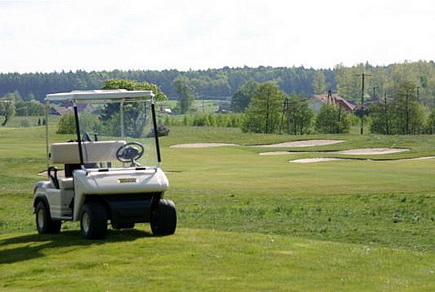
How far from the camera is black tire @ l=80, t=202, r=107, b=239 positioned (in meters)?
17.2

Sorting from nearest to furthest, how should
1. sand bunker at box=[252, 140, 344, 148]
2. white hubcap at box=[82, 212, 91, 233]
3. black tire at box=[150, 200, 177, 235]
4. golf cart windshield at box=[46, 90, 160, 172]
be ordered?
white hubcap at box=[82, 212, 91, 233] < black tire at box=[150, 200, 177, 235] < golf cart windshield at box=[46, 90, 160, 172] < sand bunker at box=[252, 140, 344, 148]

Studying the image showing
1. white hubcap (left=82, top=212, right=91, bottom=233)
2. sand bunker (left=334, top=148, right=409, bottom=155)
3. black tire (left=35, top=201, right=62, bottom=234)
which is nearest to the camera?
white hubcap (left=82, top=212, right=91, bottom=233)

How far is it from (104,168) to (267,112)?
357 feet

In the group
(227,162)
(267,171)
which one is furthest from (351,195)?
(227,162)

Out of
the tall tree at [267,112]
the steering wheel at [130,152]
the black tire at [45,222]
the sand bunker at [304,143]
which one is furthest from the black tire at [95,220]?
the tall tree at [267,112]

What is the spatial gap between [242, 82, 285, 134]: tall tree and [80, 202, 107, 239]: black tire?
107754mm

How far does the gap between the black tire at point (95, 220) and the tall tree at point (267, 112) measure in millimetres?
107754

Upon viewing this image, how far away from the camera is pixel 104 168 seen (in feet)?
58.5

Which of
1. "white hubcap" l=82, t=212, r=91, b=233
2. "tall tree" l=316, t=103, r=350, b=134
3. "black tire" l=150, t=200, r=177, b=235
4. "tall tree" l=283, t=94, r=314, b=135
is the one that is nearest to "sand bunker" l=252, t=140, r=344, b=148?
"tall tree" l=316, t=103, r=350, b=134

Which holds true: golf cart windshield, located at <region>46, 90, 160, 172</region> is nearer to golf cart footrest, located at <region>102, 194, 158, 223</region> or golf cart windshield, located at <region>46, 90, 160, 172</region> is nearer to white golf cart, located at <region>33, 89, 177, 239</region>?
white golf cart, located at <region>33, 89, 177, 239</region>

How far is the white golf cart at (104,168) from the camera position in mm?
17348

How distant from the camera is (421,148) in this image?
219 feet

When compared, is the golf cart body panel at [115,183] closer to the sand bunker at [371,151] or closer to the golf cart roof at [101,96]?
the golf cart roof at [101,96]

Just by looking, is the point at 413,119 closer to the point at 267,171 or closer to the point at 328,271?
the point at 267,171
